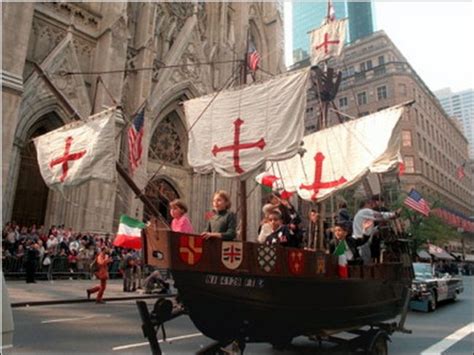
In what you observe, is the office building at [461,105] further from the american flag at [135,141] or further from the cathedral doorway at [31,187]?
the american flag at [135,141]

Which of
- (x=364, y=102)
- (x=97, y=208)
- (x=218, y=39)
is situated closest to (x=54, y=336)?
(x=97, y=208)

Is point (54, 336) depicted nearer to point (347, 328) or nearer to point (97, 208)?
point (347, 328)

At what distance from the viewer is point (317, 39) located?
22328mm

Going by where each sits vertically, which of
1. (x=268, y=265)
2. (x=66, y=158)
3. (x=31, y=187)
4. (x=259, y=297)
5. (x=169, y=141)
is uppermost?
(x=169, y=141)

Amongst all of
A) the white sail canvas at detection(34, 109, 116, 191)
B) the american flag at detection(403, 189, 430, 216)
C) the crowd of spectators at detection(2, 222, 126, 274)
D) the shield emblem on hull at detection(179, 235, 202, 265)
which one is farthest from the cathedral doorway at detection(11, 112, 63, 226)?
the american flag at detection(403, 189, 430, 216)

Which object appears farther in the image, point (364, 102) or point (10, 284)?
point (364, 102)

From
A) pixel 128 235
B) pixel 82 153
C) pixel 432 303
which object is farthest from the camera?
pixel 128 235

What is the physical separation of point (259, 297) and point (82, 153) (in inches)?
268

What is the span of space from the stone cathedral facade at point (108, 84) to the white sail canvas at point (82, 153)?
2.69 m

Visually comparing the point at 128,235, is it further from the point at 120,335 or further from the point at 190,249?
the point at 190,249

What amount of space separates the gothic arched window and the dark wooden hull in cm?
2060

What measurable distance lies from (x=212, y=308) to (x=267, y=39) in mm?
33679

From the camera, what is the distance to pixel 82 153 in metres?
9.42

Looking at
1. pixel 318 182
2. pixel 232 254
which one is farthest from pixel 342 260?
pixel 318 182
